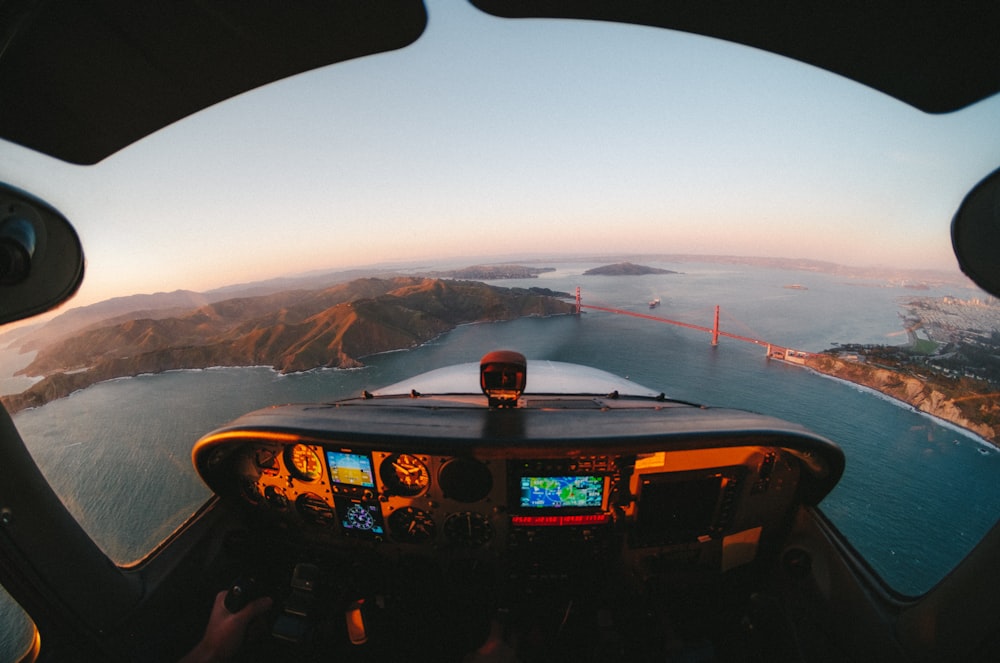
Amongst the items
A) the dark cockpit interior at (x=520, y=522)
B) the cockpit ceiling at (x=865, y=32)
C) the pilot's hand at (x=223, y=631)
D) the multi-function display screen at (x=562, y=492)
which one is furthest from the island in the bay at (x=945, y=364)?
the pilot's hand at (x=223, y=631)

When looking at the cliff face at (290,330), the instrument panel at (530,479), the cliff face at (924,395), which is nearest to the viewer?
the instrument panel at (530,479)

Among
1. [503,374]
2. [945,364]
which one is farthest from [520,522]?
[945,364]

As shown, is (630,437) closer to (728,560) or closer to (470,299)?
(728,560)

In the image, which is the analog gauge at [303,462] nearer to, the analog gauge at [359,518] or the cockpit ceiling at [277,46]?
the analog gauge at [359,518]

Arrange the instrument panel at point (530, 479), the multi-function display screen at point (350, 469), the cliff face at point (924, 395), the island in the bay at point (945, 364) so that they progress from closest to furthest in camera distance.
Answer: the instrument panel at point (530, 479)
the multi-function display screen at point (350, 469)
the island in the bay at point (945, 364)
the cliff face at point (924, 395)

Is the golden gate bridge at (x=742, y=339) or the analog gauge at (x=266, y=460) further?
the golden gate bridge at (x=742, y=339)

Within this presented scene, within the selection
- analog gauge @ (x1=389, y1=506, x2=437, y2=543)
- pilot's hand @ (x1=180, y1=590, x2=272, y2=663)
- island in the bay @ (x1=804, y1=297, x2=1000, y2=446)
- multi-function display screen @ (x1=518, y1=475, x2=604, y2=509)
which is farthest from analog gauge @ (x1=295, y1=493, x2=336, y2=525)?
island in the bay @ (x1=804, y1=297, x2=1000, y2=446)

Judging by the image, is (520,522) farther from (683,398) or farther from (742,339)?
(742,339)

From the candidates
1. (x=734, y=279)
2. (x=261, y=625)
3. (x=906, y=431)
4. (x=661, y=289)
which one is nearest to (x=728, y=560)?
(x=261, y=625)

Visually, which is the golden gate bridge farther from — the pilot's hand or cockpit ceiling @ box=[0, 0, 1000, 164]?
the pilot's hand
